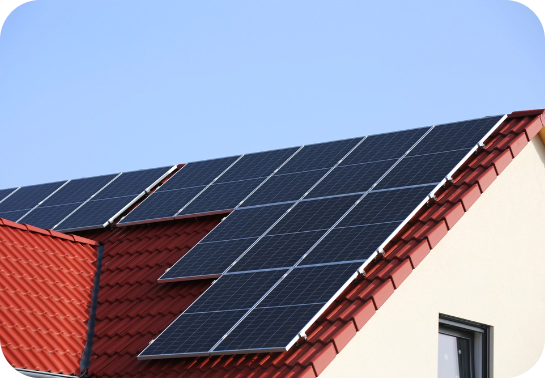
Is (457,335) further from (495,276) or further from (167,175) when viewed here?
(167,175)

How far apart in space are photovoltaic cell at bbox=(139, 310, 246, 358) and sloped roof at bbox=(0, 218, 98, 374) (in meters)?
1.41

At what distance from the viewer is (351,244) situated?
9.68 meters

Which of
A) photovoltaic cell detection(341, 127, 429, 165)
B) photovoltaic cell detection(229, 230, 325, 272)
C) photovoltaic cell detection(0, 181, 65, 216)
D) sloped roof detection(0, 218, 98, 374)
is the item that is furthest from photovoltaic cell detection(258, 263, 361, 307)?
photovoltaic cell detection(0, 181, 65, 216)

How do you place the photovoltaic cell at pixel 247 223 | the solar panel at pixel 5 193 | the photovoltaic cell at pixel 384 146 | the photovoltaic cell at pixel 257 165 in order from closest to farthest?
the photovoltaic cell at pixel 247 223 < the photovoltaic cell at pixel 384 146 < the photovoltaic cell at pixel 257 165 < the solar panel at pixel 5 193

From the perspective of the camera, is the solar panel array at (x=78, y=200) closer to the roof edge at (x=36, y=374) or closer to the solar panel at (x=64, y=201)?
the solar panel at (x=64, y=201)

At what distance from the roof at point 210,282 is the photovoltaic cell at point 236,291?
63 centimetres

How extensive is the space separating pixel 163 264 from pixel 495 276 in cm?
478

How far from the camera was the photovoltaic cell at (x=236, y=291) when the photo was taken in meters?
9.40

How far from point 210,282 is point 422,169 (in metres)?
3.32

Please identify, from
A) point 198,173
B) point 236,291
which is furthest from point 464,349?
point 198,173

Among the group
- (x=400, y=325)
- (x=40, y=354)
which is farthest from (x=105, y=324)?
(x=400, y=325)

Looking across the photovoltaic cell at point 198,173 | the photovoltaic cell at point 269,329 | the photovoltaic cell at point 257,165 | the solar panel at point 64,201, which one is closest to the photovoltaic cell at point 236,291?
the photovoltaic cell at point 269,329

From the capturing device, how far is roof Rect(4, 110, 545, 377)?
850 centimetres

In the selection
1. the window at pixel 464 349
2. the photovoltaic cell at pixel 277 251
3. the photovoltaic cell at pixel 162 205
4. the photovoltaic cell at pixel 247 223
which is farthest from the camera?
the photovoltaic cell at pixel 162 205
